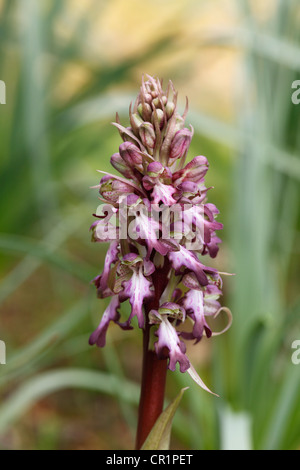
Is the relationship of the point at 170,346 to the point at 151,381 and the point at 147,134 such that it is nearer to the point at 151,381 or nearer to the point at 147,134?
the point at 151,381

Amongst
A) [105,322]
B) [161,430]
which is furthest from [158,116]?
[161,430]

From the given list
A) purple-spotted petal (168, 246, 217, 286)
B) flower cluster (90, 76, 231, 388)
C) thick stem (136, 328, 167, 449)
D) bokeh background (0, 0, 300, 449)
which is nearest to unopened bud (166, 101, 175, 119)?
flower cluster (90, 76, 231, 388)

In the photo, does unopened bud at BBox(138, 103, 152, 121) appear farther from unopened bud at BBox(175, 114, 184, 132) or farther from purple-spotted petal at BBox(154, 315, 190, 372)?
purple-spotted petal at BBox(154, 315, 190, 372)

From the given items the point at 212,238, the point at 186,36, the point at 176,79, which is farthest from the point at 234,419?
the point at 176,79

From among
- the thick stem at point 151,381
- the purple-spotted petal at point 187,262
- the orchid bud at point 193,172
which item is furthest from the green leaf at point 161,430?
the orchid bud at point 193,172

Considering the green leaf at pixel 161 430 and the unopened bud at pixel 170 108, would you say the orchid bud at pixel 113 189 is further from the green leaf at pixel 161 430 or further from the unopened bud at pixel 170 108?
the green leaf at pixel 161 430

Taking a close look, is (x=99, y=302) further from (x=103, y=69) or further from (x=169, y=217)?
(x=169, y=217)
